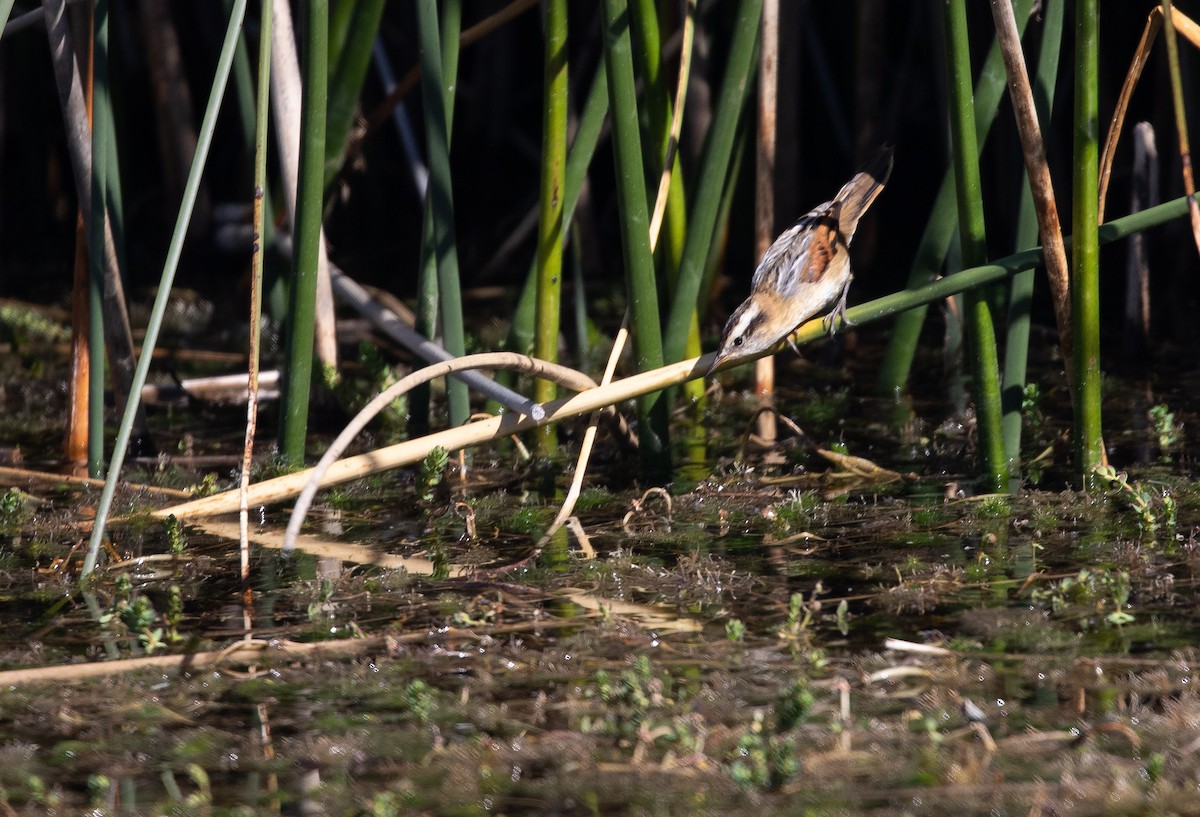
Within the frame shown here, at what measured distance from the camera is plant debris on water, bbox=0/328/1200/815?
2551 mm

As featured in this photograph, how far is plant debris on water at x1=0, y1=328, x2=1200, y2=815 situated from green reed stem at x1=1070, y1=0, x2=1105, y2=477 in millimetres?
365

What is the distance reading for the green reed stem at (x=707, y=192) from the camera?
4285 mm

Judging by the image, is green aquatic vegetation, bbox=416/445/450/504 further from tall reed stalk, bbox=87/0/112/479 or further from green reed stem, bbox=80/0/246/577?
tall reed stalk, bbox=87/0/112/479

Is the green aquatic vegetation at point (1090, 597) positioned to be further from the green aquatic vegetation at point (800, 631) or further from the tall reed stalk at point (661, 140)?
the tall reed stalk at point (661, 140)

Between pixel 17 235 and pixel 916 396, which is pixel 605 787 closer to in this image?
pixel 916 396

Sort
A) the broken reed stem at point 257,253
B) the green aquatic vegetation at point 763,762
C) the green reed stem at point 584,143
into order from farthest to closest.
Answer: the green reed stem at point 584,143 → the broken reed stem at point 257,253 → the green aquatic vegetation at point 763,762

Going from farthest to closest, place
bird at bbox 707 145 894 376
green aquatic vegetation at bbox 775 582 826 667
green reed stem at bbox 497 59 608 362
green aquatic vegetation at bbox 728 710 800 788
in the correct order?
green reed stem at bbox 497 59 608 362 < bird at bbox 707 145 894 376 < green aquatic vegetation at bbox 775 582 826 667 < green aquatic vegetation at bbox 728 710 800 788

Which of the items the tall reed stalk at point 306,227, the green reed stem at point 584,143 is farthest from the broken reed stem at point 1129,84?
the tall reed stalk at point 306,227

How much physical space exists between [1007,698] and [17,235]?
8505mm

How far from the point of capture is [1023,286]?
4137 millimetres

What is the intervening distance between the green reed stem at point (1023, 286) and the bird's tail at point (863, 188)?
1.91ft

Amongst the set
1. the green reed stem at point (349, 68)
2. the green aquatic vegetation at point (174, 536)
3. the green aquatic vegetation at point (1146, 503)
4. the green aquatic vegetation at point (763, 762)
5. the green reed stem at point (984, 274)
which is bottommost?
the green aquatic vegetation at point (763, 762)

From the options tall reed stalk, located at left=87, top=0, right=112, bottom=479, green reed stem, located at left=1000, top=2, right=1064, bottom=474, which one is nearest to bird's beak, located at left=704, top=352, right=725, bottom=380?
green reed stem, located at left=1000, top=2, right=1064, bottom=474

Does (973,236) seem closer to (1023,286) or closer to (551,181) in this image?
(1023,286)
